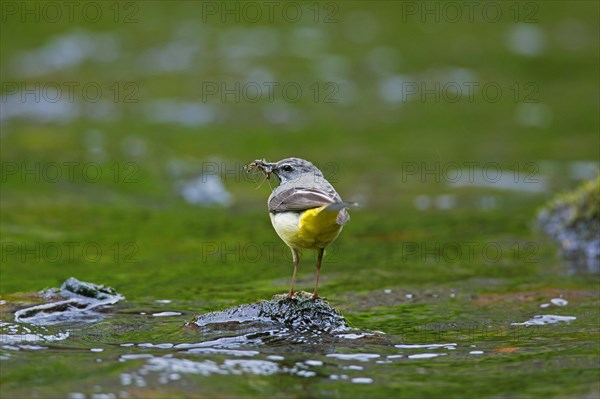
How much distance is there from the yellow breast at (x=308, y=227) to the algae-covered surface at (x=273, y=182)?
0.83 meters

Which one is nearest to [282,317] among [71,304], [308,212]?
[308,212]

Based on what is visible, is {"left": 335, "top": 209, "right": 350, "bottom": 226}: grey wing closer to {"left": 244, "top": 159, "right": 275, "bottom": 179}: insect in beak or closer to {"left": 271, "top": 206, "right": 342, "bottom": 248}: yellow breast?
{"left": 271, "top": 206, "right": 342, "bottom": 248}: yellow breast

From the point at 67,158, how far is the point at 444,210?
359 inches

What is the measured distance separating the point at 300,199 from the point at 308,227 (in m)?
0.28

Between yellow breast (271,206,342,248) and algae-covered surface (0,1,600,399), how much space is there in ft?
2.71

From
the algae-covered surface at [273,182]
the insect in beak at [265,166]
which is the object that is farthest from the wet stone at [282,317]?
the insect in beak at [265,166]

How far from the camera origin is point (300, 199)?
9094 mm

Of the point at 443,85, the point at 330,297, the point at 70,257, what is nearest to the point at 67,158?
the point at 70,257

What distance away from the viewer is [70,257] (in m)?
14.5

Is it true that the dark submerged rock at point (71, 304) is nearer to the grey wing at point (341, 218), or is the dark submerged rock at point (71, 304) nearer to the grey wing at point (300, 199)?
the grey wing at point (300, 199)

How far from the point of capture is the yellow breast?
29.4 feet

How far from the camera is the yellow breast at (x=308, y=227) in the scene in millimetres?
8969

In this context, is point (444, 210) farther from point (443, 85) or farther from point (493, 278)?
point (443, 85)

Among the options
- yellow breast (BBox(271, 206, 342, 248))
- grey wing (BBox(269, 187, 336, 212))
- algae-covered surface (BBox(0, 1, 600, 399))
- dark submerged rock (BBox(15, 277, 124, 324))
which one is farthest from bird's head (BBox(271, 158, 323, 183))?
dark submerged rock (BBox(15, 277, 124, 324))
